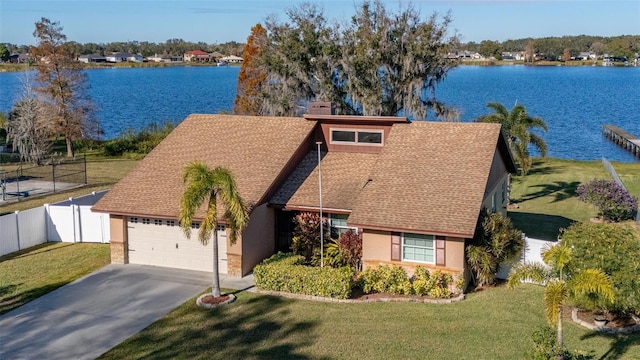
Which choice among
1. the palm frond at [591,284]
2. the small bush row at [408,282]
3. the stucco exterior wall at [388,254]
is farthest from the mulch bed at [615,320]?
the stucco exterior wall at [388,254]

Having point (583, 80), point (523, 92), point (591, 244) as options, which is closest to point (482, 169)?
point (591, 244)

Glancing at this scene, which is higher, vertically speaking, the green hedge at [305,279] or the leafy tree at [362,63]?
the leafy tree at [362,63]

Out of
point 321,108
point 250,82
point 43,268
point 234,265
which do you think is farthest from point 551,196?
point 250,82

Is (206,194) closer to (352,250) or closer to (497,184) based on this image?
(352,250)

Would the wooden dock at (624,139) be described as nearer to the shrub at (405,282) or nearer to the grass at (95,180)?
the grass at (95,180)

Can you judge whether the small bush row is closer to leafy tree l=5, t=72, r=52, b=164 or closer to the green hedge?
the green hedge

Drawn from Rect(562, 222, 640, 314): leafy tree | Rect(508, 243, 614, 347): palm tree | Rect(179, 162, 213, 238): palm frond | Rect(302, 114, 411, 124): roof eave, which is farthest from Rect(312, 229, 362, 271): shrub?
Rect(508, 243, 614, 347): palm tree
